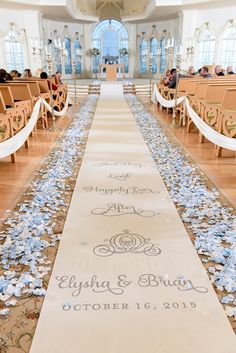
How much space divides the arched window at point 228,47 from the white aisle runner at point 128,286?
14.3m

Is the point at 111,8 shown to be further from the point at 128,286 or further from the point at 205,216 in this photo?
the point at 128,286

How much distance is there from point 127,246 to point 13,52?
15.7 meters

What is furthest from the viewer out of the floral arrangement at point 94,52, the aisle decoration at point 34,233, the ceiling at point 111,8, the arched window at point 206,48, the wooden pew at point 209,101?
the floral arrangement at point 94,52

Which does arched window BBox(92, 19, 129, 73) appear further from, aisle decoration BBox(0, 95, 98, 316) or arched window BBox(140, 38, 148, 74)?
aisle decoration BBox(0, 95, 98, 316)

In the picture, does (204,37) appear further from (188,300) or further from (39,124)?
(188,300)

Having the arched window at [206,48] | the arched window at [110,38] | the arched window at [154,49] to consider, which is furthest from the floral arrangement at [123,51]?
the arched window at [206,48]

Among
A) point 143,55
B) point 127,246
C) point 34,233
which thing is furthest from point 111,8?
point 127,246

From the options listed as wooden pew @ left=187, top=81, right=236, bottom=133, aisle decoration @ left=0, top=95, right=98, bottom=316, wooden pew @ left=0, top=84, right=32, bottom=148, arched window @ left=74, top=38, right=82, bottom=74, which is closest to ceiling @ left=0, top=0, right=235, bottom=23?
arched window @ left=74, top=38, right=82, bottom=74

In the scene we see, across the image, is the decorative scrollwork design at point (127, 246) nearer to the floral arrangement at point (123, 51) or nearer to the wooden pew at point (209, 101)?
the wooden pew at point (209, 101)

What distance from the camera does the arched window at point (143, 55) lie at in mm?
20337

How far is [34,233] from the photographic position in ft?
8.20

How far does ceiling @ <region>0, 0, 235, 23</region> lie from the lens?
14.4 m

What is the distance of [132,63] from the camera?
2112cm

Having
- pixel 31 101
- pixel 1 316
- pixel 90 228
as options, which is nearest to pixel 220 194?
pixel 90 228
